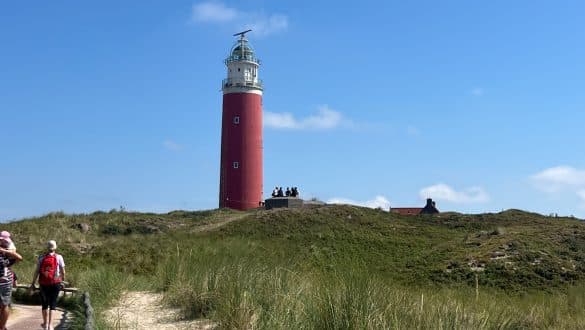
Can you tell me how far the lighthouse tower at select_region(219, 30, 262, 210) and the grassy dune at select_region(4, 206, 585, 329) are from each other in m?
3.82

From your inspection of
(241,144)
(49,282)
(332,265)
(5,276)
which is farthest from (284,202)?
(332,265)

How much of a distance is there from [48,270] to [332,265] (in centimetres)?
467

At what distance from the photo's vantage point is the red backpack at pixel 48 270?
10.3 meters

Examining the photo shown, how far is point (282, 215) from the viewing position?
33594 millimetres

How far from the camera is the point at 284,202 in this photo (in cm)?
3753

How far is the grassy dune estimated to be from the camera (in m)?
7.74

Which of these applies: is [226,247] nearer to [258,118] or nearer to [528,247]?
[528,247]

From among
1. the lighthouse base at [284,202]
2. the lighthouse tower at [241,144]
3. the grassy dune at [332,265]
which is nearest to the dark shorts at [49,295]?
the grassy dune at [332,265]

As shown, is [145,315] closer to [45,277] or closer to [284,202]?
[45,277]

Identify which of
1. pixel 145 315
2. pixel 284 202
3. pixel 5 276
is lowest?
pixel 145 315

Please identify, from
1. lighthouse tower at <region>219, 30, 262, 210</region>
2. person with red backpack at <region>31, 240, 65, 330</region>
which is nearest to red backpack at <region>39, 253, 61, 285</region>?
person with red backpack at <region>31, 240, 65, 330</region>

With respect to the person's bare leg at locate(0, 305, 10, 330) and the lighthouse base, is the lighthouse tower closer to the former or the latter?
the lighthouse base

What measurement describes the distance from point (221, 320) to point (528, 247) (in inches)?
760

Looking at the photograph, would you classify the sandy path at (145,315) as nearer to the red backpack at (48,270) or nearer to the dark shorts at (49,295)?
the dark shorts at (49,295)
